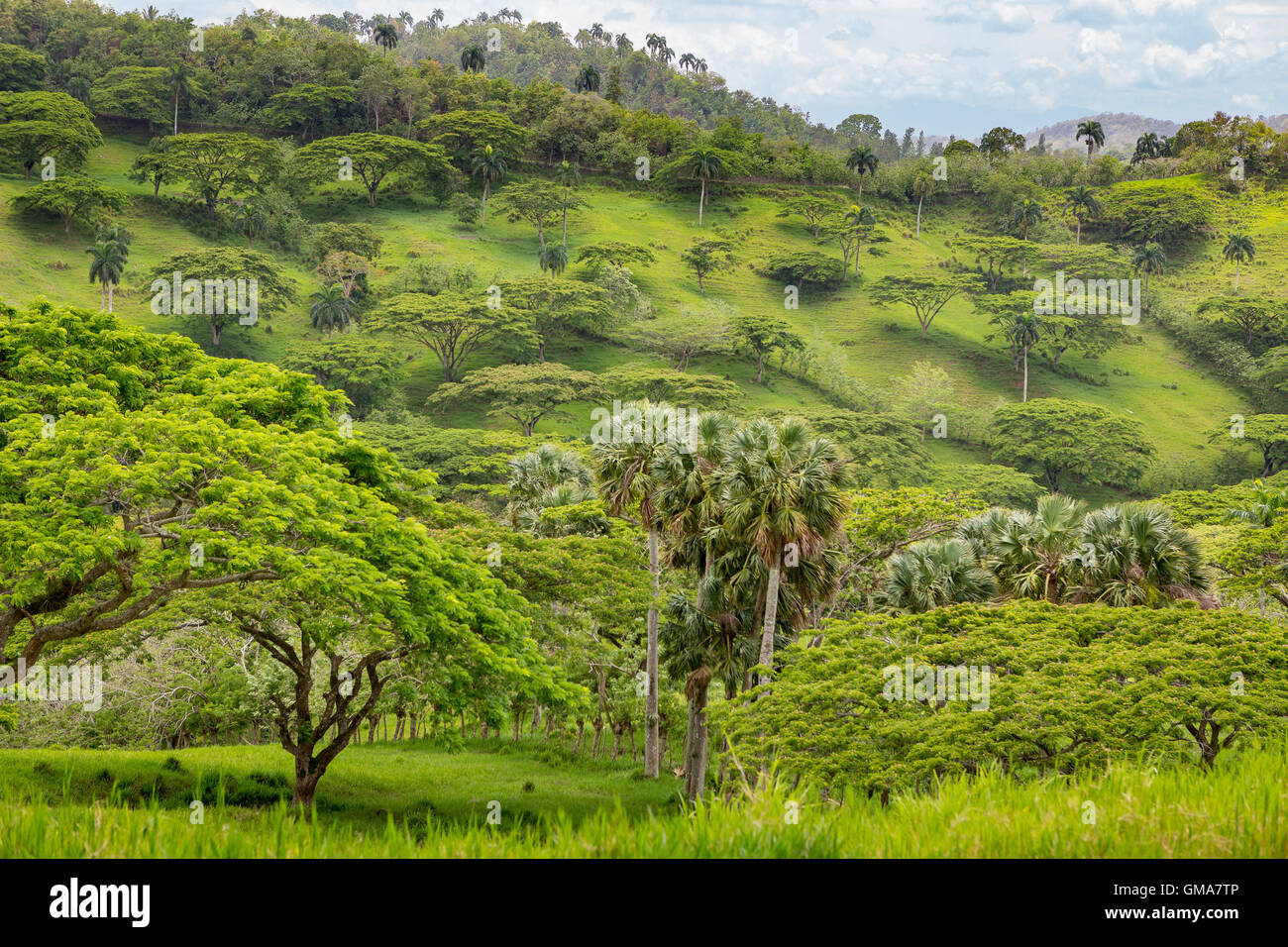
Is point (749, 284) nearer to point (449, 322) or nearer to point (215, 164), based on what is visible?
point (449, 322)

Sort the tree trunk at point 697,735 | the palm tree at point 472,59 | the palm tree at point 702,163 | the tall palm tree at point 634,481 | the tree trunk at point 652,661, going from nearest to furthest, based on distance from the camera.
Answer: the tall palm tree at point 634,481 → the tree trunk at point 697,735 → the tree trunk at point 652,661 → the palm tree at point 702,163 → the palm tree at point 472,59

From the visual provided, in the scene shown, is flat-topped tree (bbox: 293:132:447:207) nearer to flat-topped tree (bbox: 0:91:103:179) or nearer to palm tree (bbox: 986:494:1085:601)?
flat-topped tree (bbox: 0:91:103:179)

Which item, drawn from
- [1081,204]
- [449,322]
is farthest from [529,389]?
[1081,204]

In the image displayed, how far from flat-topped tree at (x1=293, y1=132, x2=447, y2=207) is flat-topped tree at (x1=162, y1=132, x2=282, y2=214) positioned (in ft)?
18.7

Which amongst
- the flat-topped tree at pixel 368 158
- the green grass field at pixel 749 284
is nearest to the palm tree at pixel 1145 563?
the green grass field at pixel 749 284

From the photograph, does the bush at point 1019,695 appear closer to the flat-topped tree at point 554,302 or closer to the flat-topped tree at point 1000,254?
the flat-topped tree at point 554,302

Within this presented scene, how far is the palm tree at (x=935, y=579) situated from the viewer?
26812mm

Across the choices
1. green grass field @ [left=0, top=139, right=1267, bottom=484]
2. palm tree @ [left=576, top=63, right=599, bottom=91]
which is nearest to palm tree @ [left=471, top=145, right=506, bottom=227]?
green grass field @ [left=0, top=139, right=1267, bottom=484]

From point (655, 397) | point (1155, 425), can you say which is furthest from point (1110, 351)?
point (655, 397)

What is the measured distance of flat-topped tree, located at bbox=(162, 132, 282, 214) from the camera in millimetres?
95438

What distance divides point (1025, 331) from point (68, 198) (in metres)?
91.9

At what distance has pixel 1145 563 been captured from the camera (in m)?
25.8

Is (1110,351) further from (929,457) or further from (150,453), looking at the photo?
(150,453)

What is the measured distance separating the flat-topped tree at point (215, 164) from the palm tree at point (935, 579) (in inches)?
3599
